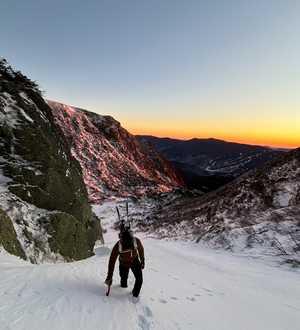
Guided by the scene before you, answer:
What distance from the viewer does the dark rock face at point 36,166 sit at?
720 centimetres

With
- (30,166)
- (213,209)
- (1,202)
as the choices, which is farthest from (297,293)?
(213,209)

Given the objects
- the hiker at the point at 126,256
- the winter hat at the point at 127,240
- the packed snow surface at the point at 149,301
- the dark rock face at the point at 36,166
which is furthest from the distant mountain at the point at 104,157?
the winter hat at the point at 127,240

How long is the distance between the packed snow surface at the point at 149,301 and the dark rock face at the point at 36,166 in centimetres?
324

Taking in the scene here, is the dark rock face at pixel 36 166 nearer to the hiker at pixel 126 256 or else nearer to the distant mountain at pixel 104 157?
the hiker at pixel 126 256

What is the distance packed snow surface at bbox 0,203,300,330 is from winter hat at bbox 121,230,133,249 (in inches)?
39.8

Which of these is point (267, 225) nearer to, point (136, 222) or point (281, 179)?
point (281, 179)

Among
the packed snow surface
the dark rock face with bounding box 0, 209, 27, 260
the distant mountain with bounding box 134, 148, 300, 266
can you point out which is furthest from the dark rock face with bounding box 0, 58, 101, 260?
the distant mountain with bounding box 134, 148, 300, 266

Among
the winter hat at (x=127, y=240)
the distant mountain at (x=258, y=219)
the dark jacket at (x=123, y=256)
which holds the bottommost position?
the distant mountain at (x=258, y=219)

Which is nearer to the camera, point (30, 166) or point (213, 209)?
point (30, 166)

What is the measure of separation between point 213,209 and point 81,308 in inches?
624

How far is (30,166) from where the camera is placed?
25.3 ft

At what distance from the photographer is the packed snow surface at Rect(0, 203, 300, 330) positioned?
8.46 feet

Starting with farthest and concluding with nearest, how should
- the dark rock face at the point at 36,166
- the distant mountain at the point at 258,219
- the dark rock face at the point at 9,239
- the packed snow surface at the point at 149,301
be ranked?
1. the distant mountain at the point at 258,219
2. the dark rock face at the point at 36,166
3. the dark rock face at the point at 9,239
4. the packed snow surface at the point at 149,301

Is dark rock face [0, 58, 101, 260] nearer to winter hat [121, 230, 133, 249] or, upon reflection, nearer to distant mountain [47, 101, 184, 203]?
winter hat [121, 230, 133, 249]
